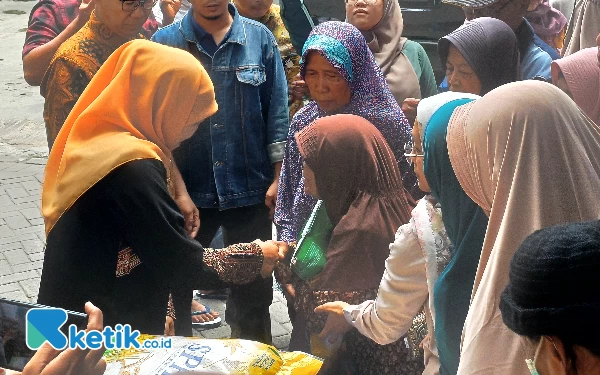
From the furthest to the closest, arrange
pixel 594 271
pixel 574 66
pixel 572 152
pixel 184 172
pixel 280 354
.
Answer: pixel 184 172 < pixel 574 66 < pixel 280 354 < pixel 572 152 < pixel 594 271

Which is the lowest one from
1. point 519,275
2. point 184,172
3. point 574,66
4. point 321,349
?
point 321,349

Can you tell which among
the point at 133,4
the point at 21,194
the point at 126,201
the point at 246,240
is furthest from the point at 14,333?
the point at 21,194

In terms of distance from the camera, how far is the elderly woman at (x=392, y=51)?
4051 millimetres

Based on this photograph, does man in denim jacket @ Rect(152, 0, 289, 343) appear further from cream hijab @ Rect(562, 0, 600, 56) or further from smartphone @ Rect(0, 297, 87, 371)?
cream hijab @ Rect(562, 0, 600, 56)

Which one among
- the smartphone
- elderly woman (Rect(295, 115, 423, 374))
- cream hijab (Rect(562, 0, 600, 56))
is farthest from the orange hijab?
cream hijab (Rect(562, 0, 600, 56))

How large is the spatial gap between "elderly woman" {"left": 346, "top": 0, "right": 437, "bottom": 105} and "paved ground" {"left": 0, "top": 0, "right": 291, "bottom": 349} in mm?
1345

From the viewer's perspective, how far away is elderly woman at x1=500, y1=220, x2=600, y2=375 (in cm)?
147

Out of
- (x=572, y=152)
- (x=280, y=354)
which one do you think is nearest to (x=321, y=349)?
(x=280, y=354)

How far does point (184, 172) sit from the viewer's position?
3.55 metres

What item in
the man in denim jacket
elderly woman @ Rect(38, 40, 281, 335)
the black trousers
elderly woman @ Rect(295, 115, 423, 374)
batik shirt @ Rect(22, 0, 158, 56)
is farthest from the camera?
batik shirt @ Rect(22, 0, 158, 56)

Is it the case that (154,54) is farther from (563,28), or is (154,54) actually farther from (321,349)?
(563,28)

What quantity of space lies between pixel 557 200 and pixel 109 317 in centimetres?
143

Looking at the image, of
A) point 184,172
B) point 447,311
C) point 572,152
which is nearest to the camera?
A: point 572,152

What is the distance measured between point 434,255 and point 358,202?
64 cm
